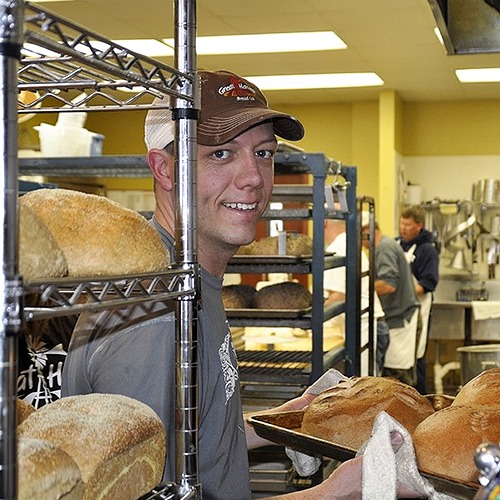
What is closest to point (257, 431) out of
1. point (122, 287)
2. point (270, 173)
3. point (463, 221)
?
point (270, 173)

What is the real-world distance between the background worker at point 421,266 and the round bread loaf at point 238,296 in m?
3.84

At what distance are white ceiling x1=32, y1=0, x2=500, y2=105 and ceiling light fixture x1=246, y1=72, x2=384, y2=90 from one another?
177mm

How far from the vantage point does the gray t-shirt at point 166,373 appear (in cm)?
134

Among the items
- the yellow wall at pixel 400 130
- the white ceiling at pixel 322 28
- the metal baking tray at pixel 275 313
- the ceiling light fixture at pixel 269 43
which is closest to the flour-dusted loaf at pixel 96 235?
the metal baking tray at pixel 275 313

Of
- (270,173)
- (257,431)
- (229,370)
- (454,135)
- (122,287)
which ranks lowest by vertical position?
(257,431)

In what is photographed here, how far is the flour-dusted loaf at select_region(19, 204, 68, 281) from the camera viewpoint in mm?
800

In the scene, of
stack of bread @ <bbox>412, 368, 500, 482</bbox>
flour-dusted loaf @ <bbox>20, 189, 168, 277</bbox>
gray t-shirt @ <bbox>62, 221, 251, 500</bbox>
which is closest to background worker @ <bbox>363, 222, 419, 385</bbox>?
stack of bread @ <bbox>412, 368, 500, 482</bbox>

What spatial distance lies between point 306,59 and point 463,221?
9.20ft

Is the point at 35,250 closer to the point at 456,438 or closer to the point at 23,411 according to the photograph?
the point at 23,411

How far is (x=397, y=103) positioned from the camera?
9648mm

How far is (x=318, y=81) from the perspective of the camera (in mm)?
8758

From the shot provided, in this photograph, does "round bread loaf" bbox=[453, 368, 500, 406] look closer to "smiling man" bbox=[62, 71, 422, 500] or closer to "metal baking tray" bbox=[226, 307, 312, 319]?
"smiling man" bbox=[62, 71, 422, 500]

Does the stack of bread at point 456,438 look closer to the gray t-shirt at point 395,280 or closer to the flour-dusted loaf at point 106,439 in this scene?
the flour-dusted loaf at point 106,439

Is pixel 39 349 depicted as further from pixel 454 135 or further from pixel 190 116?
pixel 454 135
